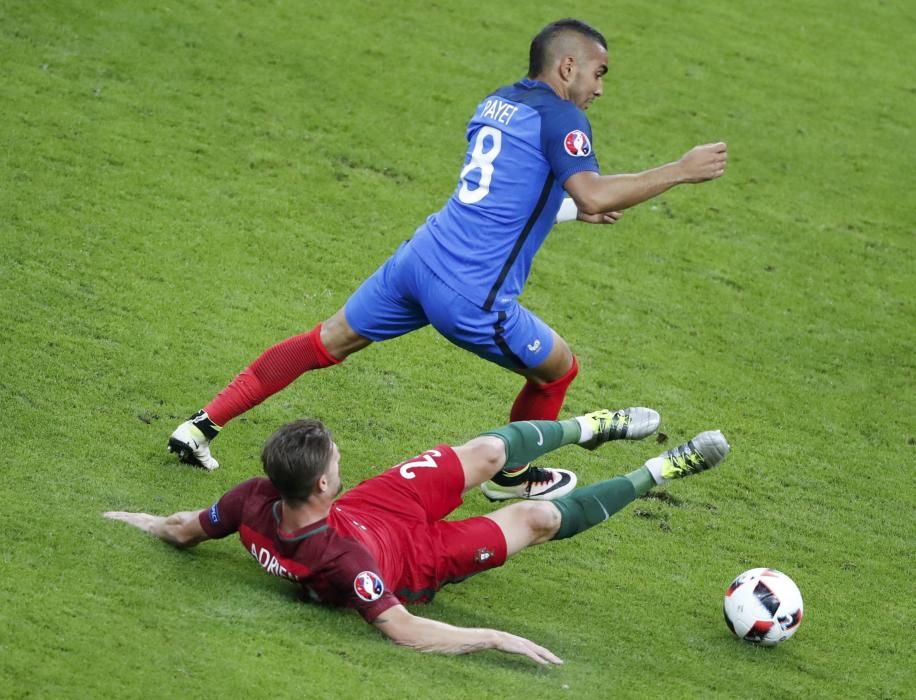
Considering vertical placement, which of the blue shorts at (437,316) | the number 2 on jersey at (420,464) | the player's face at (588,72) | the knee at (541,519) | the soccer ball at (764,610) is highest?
the player's face at (588,72)

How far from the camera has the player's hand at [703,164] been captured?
217 inches

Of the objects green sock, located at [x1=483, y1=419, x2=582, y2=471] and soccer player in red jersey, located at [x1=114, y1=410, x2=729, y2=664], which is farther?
green sock, located at [x1=483, y1=419, x2=582, y2=471]

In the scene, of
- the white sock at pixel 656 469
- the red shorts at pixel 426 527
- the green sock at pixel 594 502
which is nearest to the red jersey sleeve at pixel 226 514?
the red shorts at pixel 426 527

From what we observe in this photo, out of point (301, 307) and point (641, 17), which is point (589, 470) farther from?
point (641, 17)

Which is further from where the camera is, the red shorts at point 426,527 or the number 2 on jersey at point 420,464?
the number 2 on jersey at point 420,464

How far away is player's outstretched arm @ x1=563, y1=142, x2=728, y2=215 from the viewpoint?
5.46m

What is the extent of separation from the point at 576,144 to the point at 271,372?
183 centimetres

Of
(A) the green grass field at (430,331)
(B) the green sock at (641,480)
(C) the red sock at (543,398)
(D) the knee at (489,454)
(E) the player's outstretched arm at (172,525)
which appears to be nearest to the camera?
(A) the green grass field at (430,331)

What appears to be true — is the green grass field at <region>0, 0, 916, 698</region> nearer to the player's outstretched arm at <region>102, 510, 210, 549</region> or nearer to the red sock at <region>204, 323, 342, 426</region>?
the player's outstretched arm at <region>102, 510, 210, 549</region>

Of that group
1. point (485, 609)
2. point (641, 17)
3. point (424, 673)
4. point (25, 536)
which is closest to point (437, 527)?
point (485, 609)

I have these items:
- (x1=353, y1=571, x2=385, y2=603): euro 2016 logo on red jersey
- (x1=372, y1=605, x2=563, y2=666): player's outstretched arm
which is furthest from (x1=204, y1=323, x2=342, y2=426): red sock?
(x1=372, y1=605, x2=563, y2=666): player's outstretched arm

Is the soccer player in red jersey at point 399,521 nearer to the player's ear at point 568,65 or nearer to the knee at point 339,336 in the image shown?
the knee at point 339,336

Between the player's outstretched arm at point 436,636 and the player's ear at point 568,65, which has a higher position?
the player's ear at point 568,65

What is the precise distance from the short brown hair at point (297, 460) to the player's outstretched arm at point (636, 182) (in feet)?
5.15
